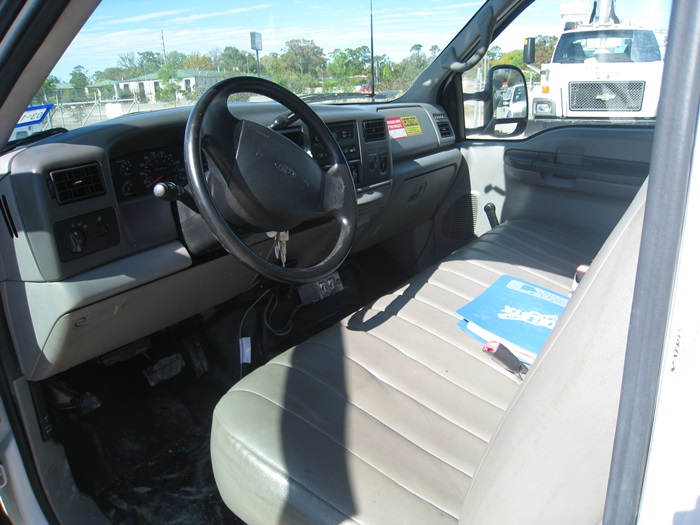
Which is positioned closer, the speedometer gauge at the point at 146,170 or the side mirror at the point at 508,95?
the speedometer gauge at the point at 146,170

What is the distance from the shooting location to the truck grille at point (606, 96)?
225 cm

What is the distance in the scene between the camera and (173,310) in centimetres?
190

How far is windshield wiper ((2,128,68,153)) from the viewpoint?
4.81 feet

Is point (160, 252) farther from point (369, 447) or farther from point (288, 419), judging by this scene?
point (369, 447)

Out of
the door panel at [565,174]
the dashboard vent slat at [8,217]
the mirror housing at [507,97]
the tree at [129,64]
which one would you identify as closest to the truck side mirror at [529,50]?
the mirror housing at [507,97]

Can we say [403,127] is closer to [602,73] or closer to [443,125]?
[443,125]

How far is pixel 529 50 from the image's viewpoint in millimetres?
2533

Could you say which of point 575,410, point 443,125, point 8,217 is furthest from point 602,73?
point 8,217

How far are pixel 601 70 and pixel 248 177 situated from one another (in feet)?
5.32

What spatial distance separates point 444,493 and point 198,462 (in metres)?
1.20

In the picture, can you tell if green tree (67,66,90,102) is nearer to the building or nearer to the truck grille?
the building

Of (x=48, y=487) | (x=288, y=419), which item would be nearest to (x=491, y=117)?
(x=288, y=419)

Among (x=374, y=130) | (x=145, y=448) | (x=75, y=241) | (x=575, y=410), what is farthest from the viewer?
(x=374, y=130)

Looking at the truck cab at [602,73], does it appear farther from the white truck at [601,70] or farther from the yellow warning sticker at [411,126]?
the yellow warning sticker at [411,126]
